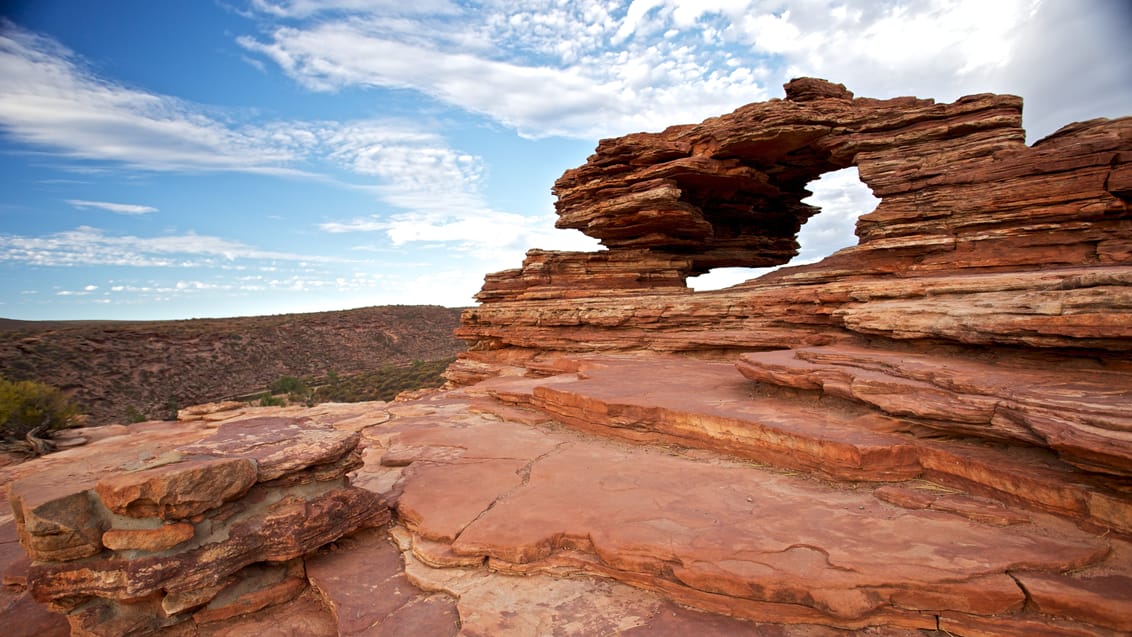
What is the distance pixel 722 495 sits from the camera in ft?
16.7

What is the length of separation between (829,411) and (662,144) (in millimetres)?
11294

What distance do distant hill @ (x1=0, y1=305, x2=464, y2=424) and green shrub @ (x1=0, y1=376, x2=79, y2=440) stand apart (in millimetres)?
15024

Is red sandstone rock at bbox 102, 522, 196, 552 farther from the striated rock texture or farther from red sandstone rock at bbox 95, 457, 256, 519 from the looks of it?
the striated rock texture

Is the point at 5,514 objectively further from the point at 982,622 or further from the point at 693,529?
the point at 982,622

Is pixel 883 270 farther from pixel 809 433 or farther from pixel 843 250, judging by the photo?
pixel 809 433

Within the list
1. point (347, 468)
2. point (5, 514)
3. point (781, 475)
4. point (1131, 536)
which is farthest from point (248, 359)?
point (1131, 536)

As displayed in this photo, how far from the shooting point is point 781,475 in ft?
18.4

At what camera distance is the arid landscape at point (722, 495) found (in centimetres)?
358

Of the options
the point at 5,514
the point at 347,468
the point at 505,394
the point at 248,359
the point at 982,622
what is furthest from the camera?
the point at 248,359

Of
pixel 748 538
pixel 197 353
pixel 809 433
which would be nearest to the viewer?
pixel 748 538

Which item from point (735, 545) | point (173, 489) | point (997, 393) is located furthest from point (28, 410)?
point (997, 393)

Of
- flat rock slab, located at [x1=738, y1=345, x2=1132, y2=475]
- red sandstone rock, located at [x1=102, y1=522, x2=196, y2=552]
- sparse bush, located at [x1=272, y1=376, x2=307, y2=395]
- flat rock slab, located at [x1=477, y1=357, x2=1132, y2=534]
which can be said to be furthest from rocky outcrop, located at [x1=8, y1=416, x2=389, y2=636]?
sparse bush, located at [x1=272, y1=376, x2=307, y2=395]

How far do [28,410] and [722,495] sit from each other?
2080 centimetres

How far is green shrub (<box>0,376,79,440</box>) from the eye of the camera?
47.3 feet
